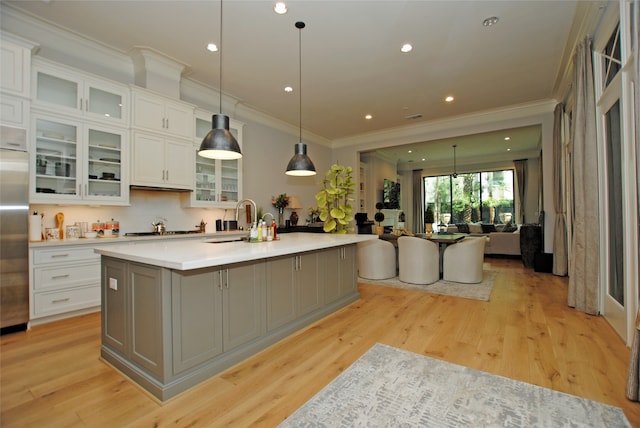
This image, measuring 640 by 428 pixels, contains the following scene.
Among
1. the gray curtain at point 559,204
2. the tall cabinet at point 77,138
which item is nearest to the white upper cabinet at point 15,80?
the tall cabinet at point 77,138

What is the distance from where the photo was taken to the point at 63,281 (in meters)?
3.20

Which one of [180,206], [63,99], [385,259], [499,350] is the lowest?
[499,350]

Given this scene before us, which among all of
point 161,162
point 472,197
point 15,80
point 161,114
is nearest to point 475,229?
point 472,197

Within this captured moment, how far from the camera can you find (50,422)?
5.34ft

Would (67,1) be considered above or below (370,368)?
above

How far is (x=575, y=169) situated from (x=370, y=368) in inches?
133

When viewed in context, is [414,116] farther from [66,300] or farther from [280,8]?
[66,300]

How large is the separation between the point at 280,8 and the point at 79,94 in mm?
2557

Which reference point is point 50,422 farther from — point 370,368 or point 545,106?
point 545,106

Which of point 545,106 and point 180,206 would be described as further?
point 545,106

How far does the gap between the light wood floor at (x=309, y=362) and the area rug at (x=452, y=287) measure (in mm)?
452

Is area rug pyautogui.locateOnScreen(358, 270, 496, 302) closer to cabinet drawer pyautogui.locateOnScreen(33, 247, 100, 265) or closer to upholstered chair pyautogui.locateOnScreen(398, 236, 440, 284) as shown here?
upholstered chair pyautogui.locateOnScreen(398, 236, 440, 284)

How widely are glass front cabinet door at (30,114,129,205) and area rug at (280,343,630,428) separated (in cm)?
348

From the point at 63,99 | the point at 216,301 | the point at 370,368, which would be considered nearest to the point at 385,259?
the point at 370,368
